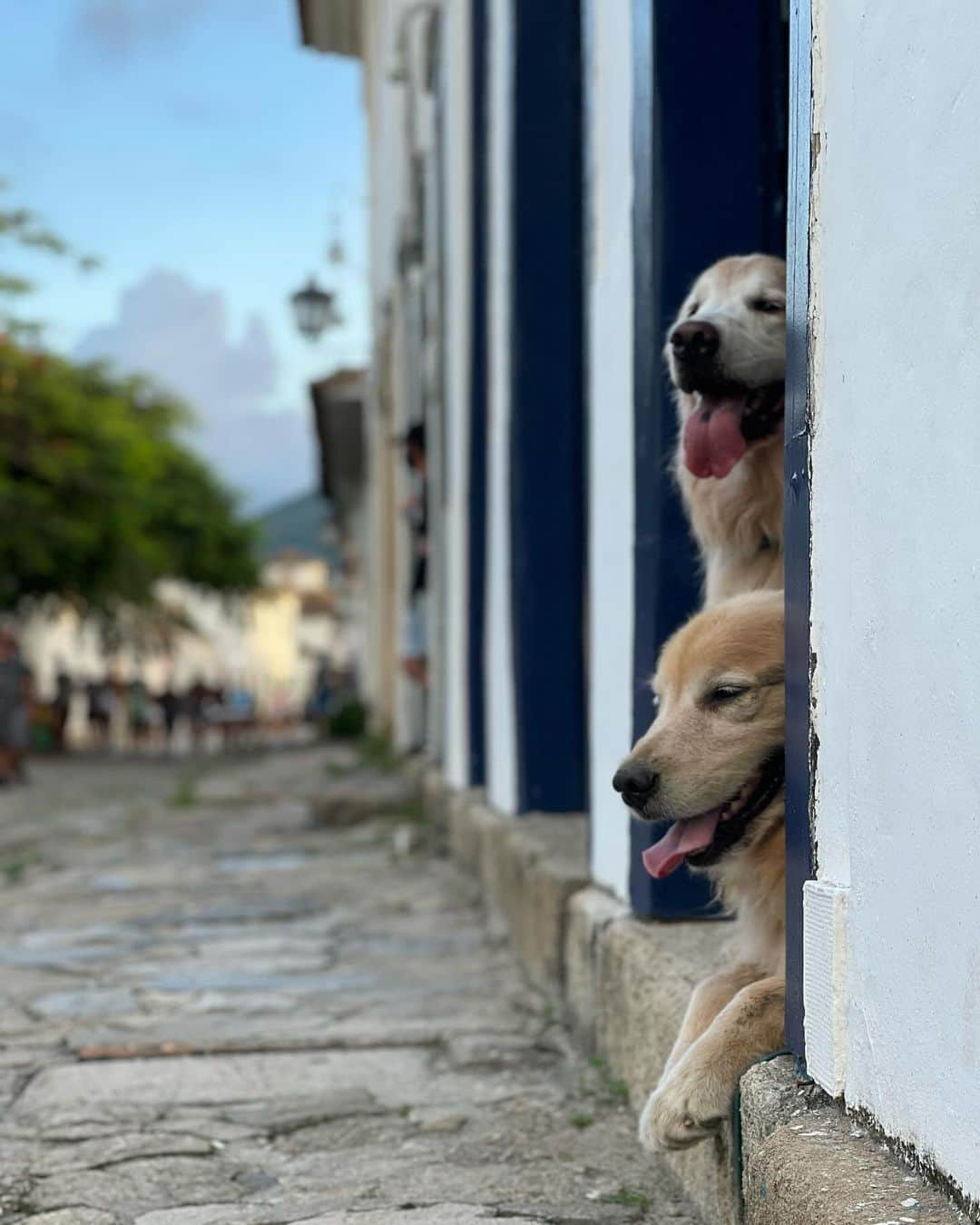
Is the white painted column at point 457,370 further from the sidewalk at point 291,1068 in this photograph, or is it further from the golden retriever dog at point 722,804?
the golden retriever dog at point 722,804

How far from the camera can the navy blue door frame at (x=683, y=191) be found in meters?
3.82

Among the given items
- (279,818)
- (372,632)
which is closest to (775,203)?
(279,818)

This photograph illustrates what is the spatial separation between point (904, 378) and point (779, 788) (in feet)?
2.94

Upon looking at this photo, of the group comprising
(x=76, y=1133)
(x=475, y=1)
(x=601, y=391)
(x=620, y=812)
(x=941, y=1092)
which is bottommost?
(x=76, y=1133)

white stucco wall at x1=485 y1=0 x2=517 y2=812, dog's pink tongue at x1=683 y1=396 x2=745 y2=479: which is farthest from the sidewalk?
dog's pink tongue at x1=683 y1=396 x2=745 y2=479

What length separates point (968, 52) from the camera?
6.48 feet

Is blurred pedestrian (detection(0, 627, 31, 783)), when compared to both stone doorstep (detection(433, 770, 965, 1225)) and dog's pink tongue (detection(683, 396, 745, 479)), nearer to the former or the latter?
stone doorstep (detection(433, 770, 965, 1225))

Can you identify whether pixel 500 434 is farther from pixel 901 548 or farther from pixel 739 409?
pixel 901 548

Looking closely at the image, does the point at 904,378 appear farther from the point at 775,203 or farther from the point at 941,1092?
the point at 775,203

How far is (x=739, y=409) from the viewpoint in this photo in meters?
3.28

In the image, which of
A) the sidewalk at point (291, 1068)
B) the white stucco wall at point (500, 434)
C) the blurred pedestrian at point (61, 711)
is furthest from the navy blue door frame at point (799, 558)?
the blurred pedestrian at point (61, 711)

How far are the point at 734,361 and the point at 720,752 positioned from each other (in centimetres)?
86

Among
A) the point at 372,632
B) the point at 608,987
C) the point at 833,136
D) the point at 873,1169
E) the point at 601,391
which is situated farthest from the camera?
the point at 372,632

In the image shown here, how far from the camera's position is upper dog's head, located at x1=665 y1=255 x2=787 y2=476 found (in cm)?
324
